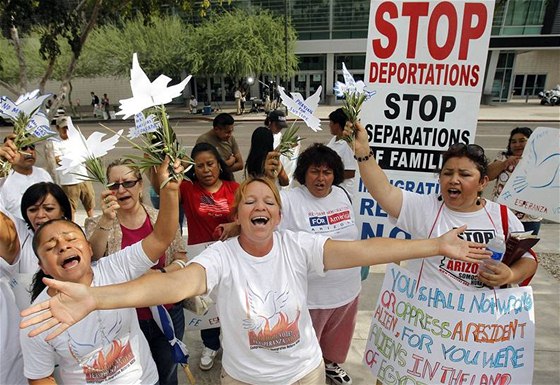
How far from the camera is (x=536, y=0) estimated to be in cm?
2617

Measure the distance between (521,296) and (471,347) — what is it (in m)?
0.41

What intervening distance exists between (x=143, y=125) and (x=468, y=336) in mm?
2089

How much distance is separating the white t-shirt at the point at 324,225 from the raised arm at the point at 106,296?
1.08 metres

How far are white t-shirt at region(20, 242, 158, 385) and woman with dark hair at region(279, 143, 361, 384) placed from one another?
1137 millimetres

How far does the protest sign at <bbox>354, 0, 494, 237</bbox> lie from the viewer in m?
2.90

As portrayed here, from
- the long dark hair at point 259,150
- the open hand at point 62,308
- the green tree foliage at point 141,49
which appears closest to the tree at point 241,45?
the green tree foliage at point 141,49

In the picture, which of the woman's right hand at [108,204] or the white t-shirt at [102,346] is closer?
the white t-shirt at [102,346]

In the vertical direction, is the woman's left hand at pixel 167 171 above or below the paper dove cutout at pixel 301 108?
below

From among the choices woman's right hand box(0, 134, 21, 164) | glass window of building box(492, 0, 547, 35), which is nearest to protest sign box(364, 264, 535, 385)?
woman's right hand box(0, 134, 21, 164)

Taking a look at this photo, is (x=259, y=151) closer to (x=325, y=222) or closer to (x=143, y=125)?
(x=325, y=222)

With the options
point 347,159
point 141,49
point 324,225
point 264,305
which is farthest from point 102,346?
point 141,49

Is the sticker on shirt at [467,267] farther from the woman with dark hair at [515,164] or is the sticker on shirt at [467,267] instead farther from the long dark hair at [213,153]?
the woman with dark hair at [515,164]

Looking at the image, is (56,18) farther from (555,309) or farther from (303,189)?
(555,309)

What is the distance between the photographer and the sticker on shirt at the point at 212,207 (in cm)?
295
